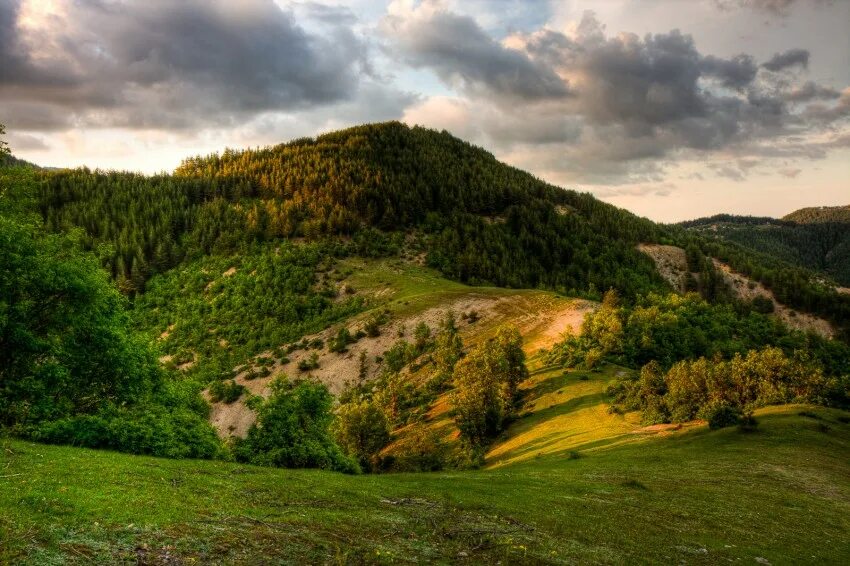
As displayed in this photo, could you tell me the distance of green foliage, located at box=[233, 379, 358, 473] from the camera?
103 ft

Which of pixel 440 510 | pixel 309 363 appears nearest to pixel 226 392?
pixel 309 363

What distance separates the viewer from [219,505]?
16656 mm

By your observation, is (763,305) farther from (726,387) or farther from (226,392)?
(226,392)

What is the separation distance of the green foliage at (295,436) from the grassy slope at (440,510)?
5959 mm

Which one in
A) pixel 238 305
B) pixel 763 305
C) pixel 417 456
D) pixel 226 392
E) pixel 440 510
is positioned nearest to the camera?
pixel 440 510

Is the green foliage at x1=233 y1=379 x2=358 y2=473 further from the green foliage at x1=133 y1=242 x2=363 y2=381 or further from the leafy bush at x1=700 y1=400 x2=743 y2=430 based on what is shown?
the green foliage at x1=133 y1=242 x2=363 y2=381

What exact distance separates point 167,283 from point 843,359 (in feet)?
578

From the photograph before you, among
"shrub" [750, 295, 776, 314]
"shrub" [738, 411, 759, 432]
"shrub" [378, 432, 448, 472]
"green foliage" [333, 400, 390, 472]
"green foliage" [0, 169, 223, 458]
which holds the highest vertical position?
"green foliage" [0, 169, 223, 458]

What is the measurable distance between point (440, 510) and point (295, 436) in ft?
47.6

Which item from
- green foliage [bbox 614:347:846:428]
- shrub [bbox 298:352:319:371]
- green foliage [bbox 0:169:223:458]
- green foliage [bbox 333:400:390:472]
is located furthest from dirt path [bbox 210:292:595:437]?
green foliage [bbox 0:169:223:458]

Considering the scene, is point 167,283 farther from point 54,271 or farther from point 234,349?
point 54,271

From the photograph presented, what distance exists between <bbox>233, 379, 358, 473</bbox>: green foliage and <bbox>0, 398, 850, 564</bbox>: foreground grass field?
5.74 m

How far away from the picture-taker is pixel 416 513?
66.4 ft

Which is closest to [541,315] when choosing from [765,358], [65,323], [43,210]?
[765,358]
